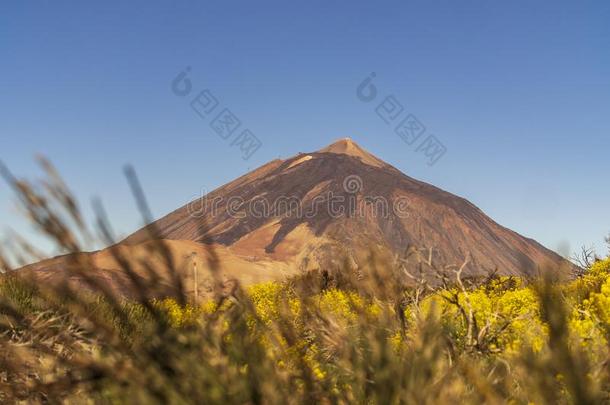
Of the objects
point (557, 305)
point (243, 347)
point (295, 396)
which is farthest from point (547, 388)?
point (243, 347)

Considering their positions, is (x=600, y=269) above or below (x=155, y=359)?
below

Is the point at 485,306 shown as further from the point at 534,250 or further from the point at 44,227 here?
the point at 534,250

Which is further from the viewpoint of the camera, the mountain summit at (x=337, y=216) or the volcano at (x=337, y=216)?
the mountain summit at (x=337, y=216)

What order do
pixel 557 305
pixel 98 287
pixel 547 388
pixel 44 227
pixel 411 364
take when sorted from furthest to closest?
pixel 411 364
pixel 98 287
pixel 44 227
pixel 547 388
pixel 557 305

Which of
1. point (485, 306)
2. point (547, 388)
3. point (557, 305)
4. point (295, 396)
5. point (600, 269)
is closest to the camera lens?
point (557, 305)

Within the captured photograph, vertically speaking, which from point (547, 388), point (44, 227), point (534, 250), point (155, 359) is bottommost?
point (534, 250)

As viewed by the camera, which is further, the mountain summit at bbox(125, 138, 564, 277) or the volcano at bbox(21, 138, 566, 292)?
the mountain summit at bbox(125, 138, 564, 277)

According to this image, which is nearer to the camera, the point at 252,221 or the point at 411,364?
the point at 411,364
